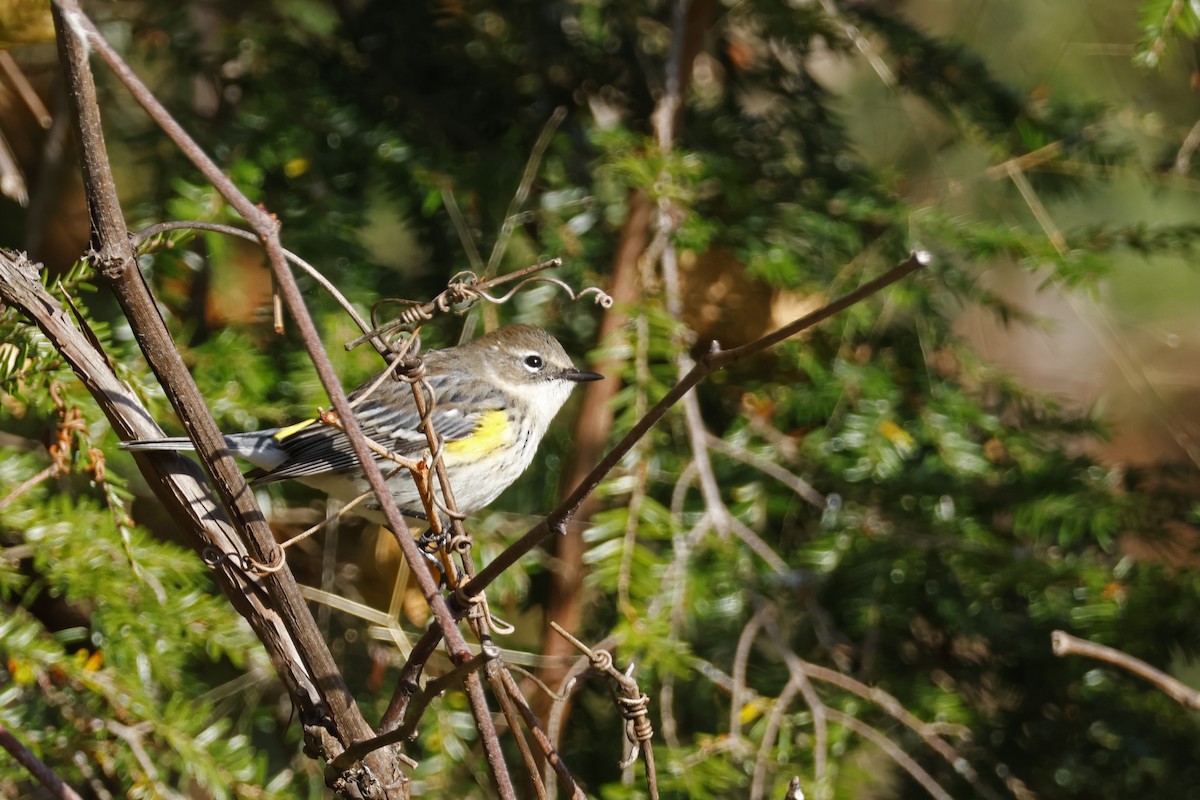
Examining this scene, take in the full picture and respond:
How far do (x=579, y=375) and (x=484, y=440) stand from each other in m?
0.31

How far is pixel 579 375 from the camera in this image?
9.27ft

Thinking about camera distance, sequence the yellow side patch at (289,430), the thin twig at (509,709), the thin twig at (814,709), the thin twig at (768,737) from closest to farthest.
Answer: the thin twig at (509,709) → the thin twig at (768,737) → the thin twig at (814,709) → the yellow side patch at (289,430)

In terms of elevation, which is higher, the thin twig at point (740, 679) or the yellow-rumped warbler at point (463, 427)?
the yellow-rumped warbler at point (463, 427)

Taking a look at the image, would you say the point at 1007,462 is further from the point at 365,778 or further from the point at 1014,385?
the point at 365,778

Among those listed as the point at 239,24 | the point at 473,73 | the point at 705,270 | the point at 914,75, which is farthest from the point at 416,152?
the point at 914,75

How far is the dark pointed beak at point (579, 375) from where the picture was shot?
275 cm

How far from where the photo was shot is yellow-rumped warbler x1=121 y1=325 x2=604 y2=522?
2.64 meters

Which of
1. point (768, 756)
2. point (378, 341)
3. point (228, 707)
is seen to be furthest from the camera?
point (228, 707)

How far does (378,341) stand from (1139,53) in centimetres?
183

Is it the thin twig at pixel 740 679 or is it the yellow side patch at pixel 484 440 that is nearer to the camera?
the thin twig at pixel 740 679

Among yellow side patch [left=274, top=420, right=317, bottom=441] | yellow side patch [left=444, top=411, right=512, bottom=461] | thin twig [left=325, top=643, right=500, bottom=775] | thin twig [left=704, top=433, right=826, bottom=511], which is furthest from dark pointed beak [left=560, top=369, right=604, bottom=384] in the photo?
thin twig [left=325, top=643, right=500, bottom=775]

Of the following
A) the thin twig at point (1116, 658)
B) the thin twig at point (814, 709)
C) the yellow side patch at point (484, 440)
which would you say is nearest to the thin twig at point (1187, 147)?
the thin twig at point (814, 709)

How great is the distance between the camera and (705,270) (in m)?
3.03

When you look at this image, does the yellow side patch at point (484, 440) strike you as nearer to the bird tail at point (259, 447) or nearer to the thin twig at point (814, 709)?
the bird tail at point (259, 447)
